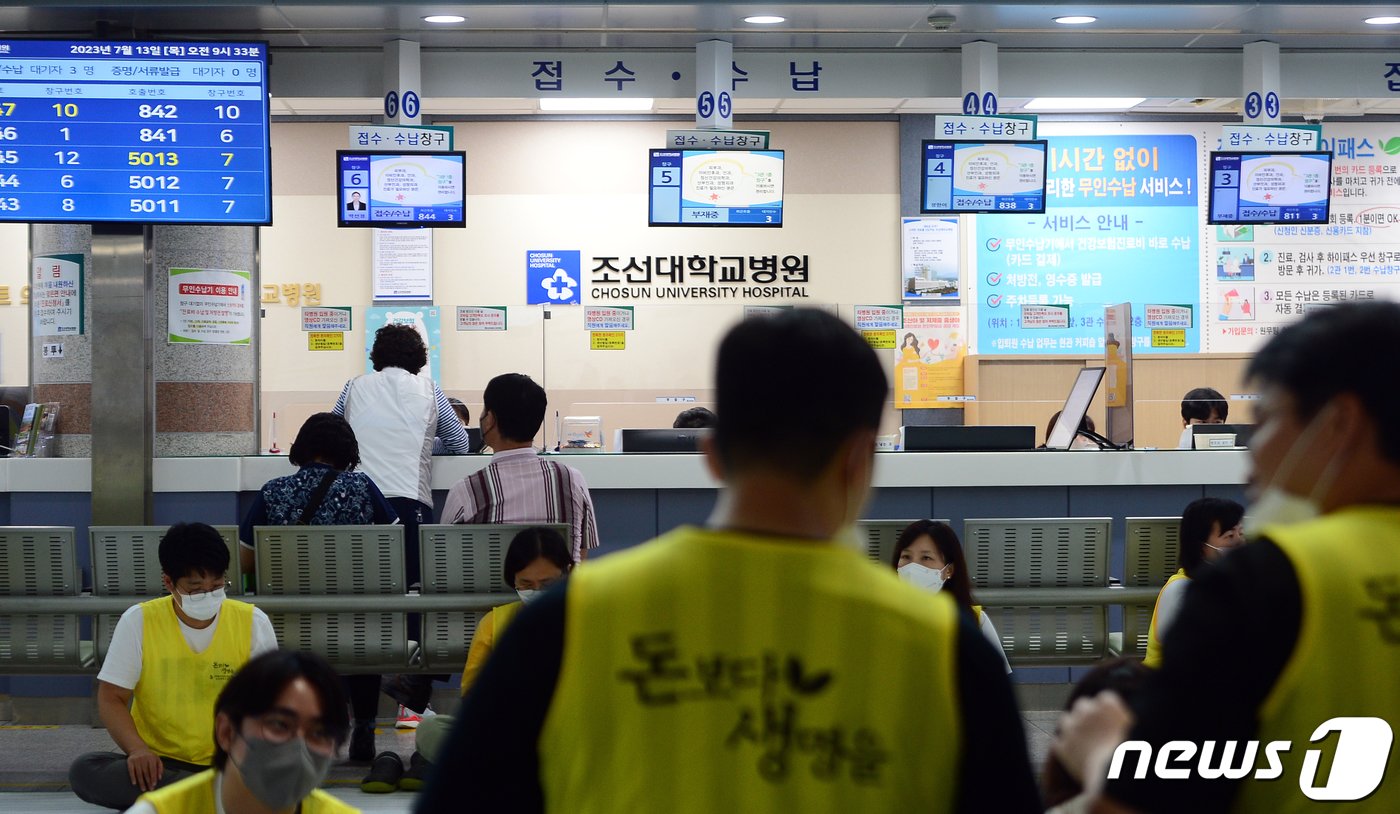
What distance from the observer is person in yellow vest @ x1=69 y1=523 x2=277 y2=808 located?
3.71 metres

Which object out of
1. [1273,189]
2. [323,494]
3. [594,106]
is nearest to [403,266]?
[594,106]

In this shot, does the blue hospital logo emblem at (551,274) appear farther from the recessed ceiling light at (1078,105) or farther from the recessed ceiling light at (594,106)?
the recessed ceiling light at (1078,105)

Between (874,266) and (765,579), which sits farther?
(874,266)

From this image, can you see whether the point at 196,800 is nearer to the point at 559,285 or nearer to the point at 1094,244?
the point at 559,285

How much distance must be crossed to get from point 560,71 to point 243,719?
5.79 m

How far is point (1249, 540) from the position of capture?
113cm

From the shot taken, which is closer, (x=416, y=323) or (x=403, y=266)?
(x=416, y=323)

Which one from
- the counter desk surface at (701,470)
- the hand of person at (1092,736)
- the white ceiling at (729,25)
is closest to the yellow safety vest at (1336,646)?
the hand of person at (1092,736)

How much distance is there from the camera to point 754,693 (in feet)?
3.44

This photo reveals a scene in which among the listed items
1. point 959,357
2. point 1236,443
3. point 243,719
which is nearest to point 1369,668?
point 243,719

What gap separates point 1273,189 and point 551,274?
5.07 meters

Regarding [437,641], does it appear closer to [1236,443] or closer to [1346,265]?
[1236,443]

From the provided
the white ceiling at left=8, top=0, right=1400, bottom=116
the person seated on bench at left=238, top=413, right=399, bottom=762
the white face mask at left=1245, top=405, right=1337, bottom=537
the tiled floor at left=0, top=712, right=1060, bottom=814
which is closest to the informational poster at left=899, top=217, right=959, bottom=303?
the white ceiling at left=8, top=0, right=1400, bottom=116

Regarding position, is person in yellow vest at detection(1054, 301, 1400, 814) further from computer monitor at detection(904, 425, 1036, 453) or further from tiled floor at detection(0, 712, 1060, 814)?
computer monitor at detection(904, 425, 1036, 453)
